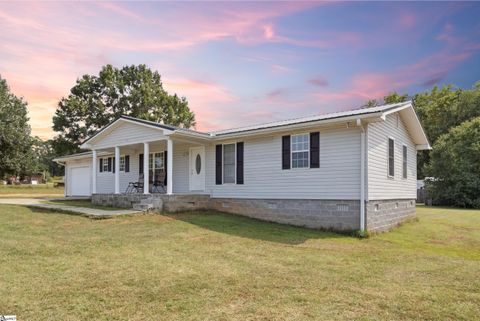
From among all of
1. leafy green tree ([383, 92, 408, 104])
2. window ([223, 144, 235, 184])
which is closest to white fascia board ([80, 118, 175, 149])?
window ([223, 144, 235, 184])

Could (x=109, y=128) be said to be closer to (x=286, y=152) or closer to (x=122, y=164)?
(x=122, y=164)

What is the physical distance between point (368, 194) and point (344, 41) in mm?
7324

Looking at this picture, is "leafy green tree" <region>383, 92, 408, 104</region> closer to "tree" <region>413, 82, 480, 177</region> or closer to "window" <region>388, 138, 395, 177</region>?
"tree" <region>413, 82, 480, 177</region>

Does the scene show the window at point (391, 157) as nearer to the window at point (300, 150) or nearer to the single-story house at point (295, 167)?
the single-story house at point (295, 167)

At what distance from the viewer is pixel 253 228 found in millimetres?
11164

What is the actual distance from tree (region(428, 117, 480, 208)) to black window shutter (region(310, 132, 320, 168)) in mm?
19195

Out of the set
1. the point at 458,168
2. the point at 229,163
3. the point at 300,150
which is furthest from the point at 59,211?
the point at 458,168

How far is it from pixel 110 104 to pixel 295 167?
29.1 meters

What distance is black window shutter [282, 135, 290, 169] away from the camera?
12420 millimetres

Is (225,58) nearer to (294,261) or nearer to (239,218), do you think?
(239,218)

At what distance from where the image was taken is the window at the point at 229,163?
14.2 meters

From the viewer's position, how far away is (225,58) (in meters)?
14.3

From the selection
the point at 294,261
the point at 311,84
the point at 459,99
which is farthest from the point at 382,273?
the point at 459,99

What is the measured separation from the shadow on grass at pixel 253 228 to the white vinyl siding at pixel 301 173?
1.13 metres
